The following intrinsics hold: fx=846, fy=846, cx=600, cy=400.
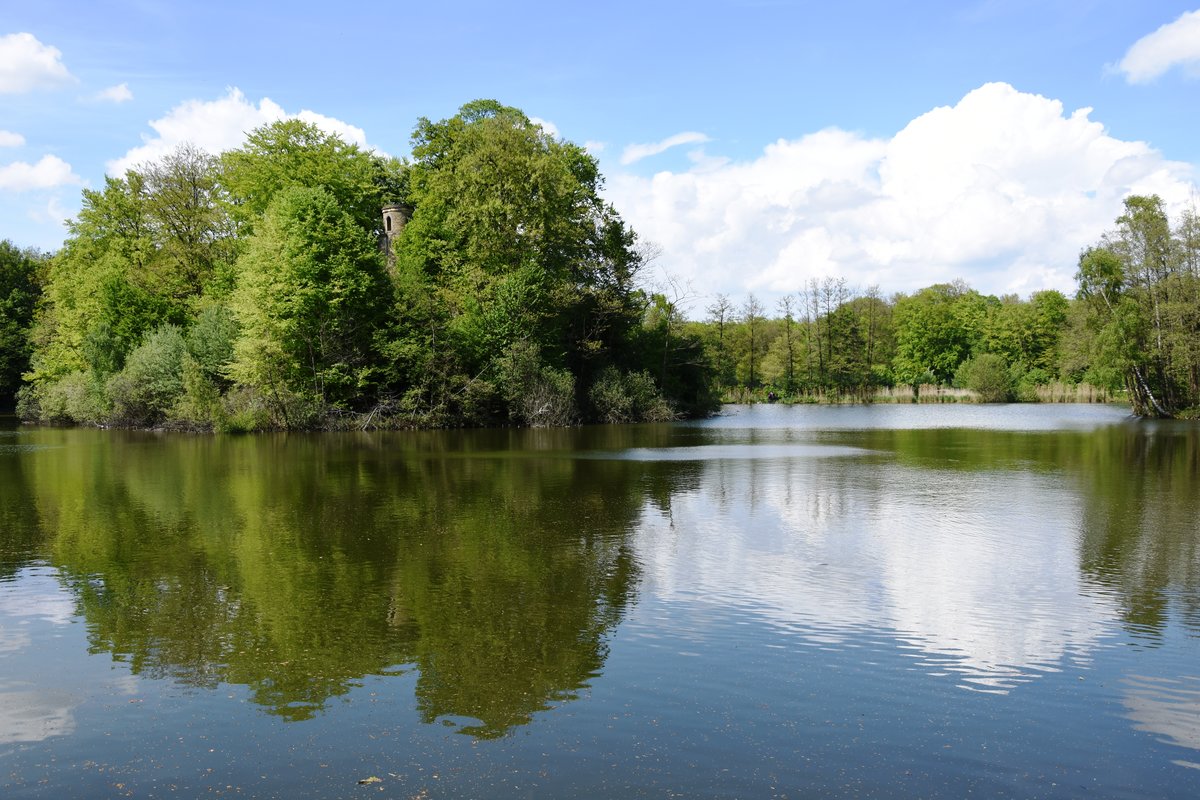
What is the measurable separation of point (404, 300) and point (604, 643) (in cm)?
3850

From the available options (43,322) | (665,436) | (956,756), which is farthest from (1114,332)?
(43,322)

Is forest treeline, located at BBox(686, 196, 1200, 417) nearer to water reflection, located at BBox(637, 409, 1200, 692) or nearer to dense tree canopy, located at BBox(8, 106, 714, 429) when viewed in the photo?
dense tree canopy, located at BBox(8, 106, 714, 429)

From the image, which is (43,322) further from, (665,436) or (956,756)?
(956,756)

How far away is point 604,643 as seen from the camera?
885 centimetres

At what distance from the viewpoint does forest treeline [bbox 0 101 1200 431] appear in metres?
43.1

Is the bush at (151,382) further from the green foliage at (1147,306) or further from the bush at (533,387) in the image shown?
the green foliage at (1147,306)

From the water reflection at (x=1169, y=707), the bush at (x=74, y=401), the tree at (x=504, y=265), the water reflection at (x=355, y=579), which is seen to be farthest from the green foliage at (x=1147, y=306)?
the bush at (x=74, y=401)

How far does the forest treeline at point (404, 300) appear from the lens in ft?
141

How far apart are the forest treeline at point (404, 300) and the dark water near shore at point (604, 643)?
949 inches

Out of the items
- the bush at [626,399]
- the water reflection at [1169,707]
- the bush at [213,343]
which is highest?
the bush at [213,343]

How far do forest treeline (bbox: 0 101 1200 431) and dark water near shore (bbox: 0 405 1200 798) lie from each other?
24103 mm

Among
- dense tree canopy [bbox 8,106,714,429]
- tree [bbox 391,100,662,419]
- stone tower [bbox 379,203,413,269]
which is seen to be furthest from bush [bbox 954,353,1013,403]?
stone tower [bbox 379,203,413,269]

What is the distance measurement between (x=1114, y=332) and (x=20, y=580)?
52855 millimetres

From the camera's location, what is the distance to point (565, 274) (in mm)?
49156
